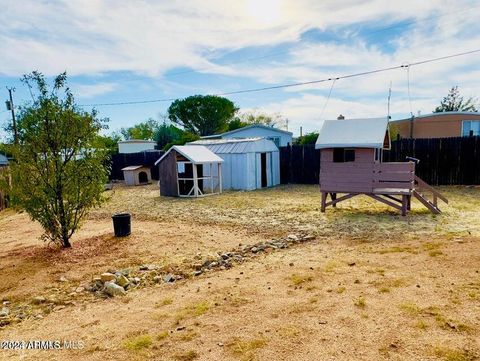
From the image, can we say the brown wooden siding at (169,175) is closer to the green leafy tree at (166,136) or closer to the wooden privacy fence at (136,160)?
the wooden privacy fence at (136,160)

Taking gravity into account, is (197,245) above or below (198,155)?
below

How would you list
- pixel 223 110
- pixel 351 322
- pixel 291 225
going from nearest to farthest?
pixel 351 322
pixel 291 225
pixel 223 110

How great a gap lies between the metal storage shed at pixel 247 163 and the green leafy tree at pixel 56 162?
10.1 m

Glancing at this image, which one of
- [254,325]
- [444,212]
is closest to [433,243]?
[444,212]

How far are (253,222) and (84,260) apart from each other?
4.36 metres

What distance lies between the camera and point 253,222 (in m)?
8.94

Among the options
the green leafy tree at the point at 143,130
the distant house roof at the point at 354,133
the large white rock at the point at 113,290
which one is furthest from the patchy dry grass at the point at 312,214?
the green leafy tree at the point at 143,130

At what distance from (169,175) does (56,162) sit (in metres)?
8.72

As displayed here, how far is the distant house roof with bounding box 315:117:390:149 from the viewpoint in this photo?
31.7 feet

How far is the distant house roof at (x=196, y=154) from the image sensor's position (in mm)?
14741

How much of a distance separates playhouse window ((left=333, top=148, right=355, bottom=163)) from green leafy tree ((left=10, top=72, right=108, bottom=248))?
6861 mm

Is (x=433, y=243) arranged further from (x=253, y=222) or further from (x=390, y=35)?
(x=390, y=35)

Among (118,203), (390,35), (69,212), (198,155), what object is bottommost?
(118,203)

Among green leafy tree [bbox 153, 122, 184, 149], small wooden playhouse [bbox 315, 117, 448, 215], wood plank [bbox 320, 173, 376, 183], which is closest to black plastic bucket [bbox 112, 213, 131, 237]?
small wooden playhouse [bbox 315, 117, 448, 215]
